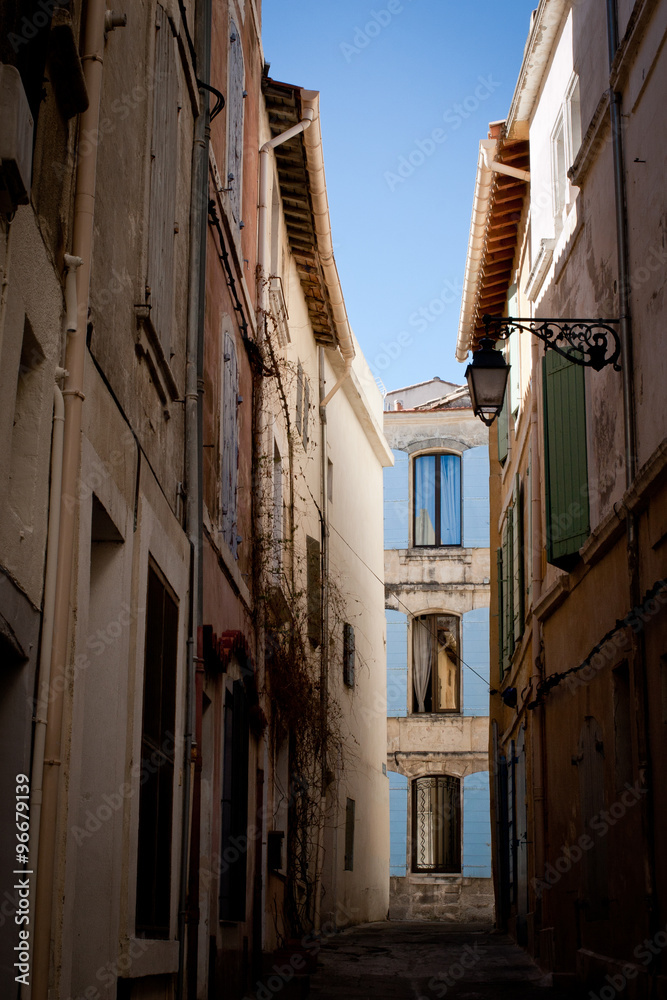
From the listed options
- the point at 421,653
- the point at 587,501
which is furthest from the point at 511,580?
the point at 421,653

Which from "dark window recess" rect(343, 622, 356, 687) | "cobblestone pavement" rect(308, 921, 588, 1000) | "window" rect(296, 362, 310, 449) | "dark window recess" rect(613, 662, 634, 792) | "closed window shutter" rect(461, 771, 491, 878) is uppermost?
"window" rect(296, 362, 310, 449)

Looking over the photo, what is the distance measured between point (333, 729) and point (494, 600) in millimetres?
3225

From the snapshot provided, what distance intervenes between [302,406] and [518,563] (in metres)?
3.55

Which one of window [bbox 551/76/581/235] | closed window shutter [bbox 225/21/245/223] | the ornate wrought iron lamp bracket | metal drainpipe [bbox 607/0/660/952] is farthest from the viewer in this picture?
window [bbox 551/76/581/235]

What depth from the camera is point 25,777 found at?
4.28 metres

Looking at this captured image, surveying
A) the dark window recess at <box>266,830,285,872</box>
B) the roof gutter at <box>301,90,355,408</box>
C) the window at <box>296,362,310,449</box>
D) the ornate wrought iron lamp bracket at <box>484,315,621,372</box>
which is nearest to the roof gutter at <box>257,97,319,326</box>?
the roof gutter at <box>301,90,355,408</box>

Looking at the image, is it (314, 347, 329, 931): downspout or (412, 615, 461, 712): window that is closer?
(314, 347, 329, 931): downspout

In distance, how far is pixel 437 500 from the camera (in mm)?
27312

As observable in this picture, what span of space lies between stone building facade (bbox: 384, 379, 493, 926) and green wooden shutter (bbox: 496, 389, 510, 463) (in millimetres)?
8414

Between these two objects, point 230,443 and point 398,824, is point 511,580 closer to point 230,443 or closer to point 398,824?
point 230,443

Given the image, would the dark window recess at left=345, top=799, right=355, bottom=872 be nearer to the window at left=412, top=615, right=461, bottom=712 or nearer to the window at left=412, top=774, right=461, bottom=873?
the window at left=412, top=774, right=461, bottom=873

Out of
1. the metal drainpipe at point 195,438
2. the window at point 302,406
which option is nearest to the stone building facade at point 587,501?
the window at point 302,406

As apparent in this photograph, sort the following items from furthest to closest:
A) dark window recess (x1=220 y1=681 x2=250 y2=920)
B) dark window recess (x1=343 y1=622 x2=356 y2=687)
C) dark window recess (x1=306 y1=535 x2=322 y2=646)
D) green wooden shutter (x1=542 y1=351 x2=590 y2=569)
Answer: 1. dark window recess (x1=343 y1=622 x2=356 y2=687)
2. dark window recess (x1=306 y1=535 x2=322 y2=646)
3. green wooden shutter (x1=542 y1=351 x2=590 y2=569)
4. dark window recess (x1=220 y1=681 x2=250 y2=920)

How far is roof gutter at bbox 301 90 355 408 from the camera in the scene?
1407 centimetres
